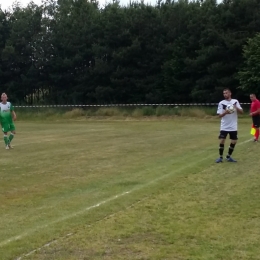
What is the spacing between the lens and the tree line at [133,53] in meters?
52.7

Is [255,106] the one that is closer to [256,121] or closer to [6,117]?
[256,121]

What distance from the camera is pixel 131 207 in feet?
29.6

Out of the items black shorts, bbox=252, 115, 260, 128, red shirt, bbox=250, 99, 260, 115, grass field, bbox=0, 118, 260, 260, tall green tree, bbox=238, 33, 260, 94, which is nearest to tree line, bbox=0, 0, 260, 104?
tall green tree, bbox=238, 33, 260, 94

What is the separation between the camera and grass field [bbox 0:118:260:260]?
677 centimetres

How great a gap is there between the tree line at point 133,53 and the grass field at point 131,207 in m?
Result: 34.6

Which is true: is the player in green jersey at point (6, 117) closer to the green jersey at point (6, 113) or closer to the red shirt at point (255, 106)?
the green jersey at point (6, 113)

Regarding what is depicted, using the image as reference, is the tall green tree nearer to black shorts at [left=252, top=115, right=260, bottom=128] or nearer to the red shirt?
the red shirt

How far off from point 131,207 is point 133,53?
51.0 m

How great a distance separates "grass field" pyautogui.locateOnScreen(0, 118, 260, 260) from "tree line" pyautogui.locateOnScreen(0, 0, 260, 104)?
34574 mm

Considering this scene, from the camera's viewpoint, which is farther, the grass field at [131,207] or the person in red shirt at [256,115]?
the person in red shirt at [256,115]

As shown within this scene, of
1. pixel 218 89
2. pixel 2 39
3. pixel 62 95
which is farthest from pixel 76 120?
pixel 2 39

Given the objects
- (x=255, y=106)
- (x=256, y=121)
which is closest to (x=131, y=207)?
(x=256, y=121)

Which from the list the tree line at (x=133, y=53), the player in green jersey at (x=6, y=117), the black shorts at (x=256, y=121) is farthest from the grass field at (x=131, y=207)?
the tree line at (x=133, y=53)

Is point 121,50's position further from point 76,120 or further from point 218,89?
point 76,120
